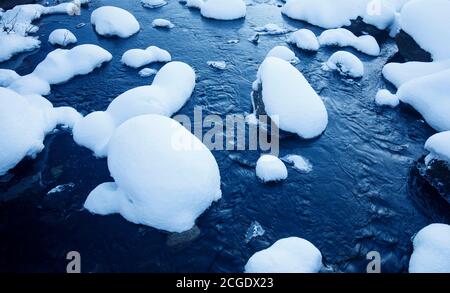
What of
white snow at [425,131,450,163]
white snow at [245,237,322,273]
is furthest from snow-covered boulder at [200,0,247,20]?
white snow at [245,237,322,273]

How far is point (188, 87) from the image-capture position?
834 cm

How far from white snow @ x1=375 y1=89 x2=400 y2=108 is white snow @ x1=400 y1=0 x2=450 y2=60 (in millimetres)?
2259

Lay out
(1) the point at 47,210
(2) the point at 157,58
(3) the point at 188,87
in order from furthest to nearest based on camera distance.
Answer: (2) the point at 157,58
(3) the point at 188,87
(1) the point at 47,210

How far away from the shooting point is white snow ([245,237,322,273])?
4.56 m

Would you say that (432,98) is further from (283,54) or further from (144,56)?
(144,56)

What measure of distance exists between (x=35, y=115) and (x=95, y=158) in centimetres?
160

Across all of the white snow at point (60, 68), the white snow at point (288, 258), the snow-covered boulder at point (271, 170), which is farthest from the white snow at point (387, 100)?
the white snow at point (60, 68)

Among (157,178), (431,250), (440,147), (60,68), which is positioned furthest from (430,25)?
(60,68)

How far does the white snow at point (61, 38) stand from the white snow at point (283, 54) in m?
6.10

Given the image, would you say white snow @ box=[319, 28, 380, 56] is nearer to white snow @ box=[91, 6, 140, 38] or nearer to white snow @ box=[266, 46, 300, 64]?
white snow @ box=[266, 46, 300, 64]

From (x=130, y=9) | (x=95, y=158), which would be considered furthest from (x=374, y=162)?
(x=130, y=9)

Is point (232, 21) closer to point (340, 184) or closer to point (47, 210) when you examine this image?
point (340, 184)

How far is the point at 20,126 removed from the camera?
636cm

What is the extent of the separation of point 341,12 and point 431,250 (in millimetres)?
10201
